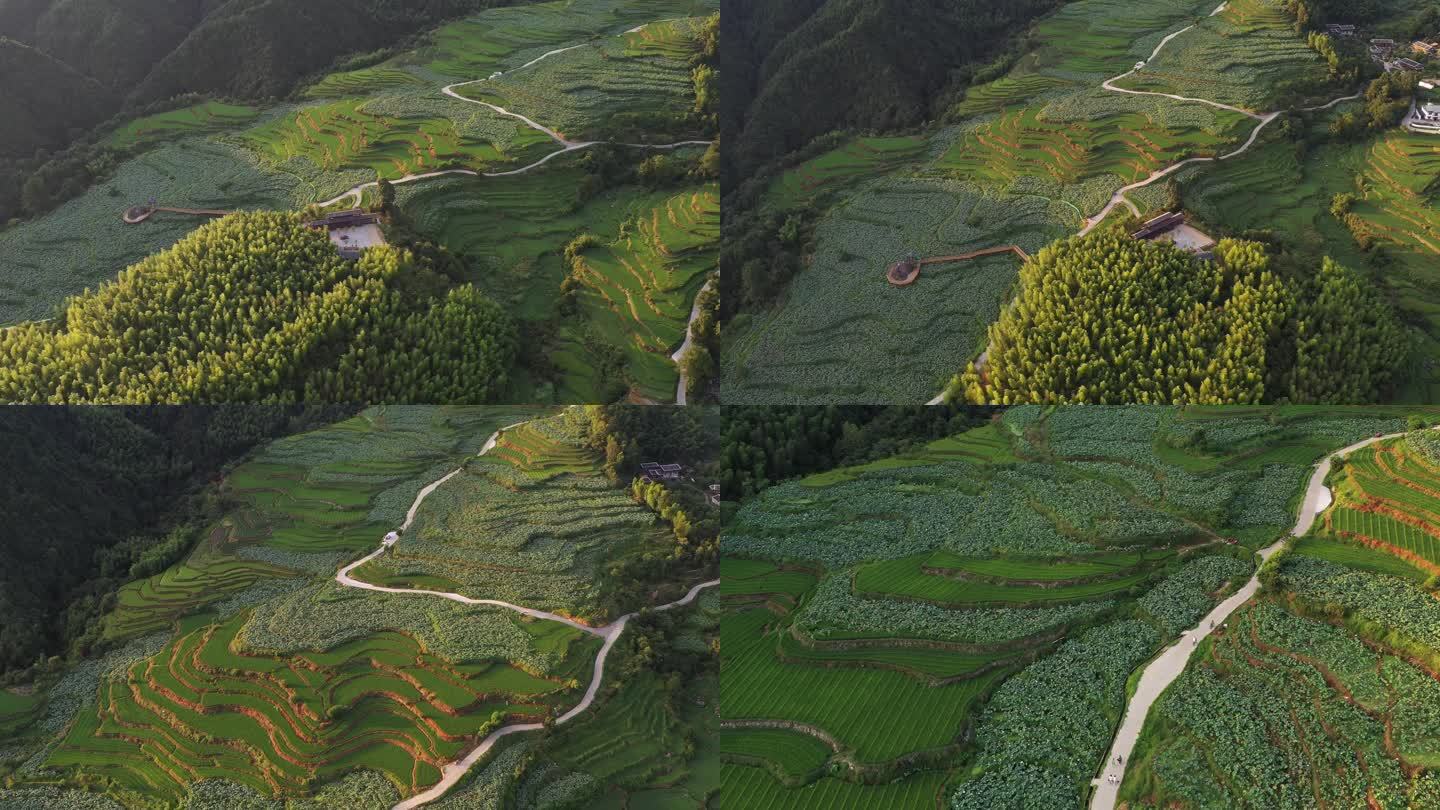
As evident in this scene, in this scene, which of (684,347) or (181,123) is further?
(181,123)

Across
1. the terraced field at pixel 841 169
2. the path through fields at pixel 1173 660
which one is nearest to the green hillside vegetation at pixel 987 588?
the path through fields at pixel 1173 660

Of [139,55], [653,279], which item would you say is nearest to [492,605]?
[653,279]

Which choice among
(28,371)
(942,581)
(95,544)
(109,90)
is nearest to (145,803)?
(95,544)

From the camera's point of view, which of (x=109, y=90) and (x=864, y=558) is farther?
(x=109, y=90)

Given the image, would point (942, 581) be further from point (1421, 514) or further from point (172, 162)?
point (172, 162)

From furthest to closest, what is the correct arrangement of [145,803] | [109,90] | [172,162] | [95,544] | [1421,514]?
[109,90], [172,162], [95,544], [1421,514], [145,803]

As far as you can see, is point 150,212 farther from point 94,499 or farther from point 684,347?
point 684,347

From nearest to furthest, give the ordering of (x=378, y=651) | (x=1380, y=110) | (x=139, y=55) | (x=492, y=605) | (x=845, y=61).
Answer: (x=378, y=651)
(x=492, y=605)
(x=1380, y=110)
(x=139, y=55)
(x=845, y=61)
